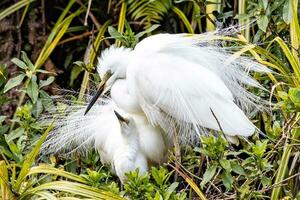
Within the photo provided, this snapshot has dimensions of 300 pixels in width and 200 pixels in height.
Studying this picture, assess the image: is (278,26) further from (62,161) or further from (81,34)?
(81,34)

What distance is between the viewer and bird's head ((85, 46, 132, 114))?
8.34 feet

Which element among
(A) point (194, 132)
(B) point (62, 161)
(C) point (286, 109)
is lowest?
(B) point (62, 161)

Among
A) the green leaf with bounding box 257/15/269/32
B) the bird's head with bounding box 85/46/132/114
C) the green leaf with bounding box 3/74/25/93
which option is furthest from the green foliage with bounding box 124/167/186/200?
the green leaf with bounding box 257/15/269/32

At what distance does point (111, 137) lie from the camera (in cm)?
262

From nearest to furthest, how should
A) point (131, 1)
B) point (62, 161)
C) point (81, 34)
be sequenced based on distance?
1. point (62, 161)
2. point (131, 1)
3. point (81, 34)

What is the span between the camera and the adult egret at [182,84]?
2.44 metres

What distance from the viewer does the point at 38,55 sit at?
147 inches

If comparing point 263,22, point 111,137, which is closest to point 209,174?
point 111,137

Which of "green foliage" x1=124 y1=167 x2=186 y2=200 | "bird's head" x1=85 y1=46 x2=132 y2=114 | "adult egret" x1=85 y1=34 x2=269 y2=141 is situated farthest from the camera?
"bird's head" x1=85 y1=46 x2=132 y2=114

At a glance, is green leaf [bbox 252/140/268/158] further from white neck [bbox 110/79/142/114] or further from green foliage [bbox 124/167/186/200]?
white neck [bbox 110/79/142/114]

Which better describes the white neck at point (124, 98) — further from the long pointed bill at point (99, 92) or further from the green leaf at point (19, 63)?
the green leaf at point (19, 63)

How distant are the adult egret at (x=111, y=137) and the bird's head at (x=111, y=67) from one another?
3.7 inches

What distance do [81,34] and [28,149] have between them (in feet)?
4.43

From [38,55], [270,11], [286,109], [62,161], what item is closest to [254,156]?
[286,109]
